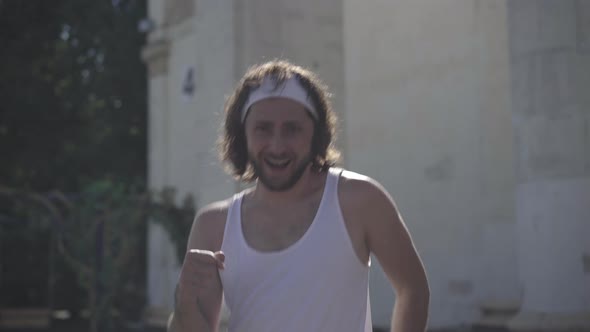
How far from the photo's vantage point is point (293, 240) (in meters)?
2.03

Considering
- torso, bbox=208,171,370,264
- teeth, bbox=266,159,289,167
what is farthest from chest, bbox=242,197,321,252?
teeth, bbox=266,159,289,167

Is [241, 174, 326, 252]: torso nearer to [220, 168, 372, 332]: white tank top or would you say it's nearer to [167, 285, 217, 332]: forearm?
[220, 168, 372, 332]: white tank top

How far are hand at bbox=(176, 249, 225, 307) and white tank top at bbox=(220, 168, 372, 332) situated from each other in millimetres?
113

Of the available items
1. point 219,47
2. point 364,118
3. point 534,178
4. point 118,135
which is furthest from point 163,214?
point 118,135

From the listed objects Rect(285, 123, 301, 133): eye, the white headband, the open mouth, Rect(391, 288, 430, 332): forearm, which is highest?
the white headband

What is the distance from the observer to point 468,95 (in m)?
7.12

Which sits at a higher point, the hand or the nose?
the nose

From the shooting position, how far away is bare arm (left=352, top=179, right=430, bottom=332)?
2.02 metres

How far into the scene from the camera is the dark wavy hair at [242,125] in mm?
2205

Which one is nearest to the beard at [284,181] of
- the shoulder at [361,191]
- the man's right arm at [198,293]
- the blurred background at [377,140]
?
the shoulder at [361,191]

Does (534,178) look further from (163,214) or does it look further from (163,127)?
(163,127)

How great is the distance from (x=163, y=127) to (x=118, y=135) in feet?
20.7

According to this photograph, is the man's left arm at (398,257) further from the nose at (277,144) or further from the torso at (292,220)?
the nose at (277,144)

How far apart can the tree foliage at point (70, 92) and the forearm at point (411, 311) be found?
10636mm
